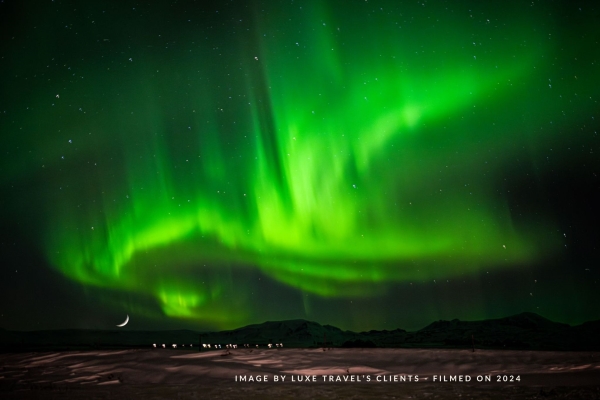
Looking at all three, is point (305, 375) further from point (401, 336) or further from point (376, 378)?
point (401, 336)

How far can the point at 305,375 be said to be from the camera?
1561cm

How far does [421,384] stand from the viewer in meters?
13.3

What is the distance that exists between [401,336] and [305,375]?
69009 millimetres

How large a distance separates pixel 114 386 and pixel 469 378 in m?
10.8

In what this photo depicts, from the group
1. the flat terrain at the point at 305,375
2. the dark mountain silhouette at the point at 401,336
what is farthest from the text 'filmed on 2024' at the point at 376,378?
the dark mountain silhouette at the point at 401,336

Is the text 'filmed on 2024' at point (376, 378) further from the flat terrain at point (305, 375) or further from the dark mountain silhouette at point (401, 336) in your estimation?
the dark mountain silhouette at point (401, 336)

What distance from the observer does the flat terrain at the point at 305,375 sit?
39.3 feet

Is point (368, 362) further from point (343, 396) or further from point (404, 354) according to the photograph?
point (343, 396)

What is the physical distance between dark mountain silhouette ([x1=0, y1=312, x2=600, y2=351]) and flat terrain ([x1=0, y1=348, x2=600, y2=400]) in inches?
1592

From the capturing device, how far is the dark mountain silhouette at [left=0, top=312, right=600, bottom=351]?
65500 mm

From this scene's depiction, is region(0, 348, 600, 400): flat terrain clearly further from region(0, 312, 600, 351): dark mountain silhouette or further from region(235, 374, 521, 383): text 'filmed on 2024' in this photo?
region(0, 312, 600, 351): dark mountain silhouette

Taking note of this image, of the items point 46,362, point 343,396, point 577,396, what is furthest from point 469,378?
point 46,362

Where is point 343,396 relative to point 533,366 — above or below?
above

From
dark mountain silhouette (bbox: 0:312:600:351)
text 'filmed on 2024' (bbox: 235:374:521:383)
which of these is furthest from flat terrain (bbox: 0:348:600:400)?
dark mountain silhouette (bbox: 0:312:600:351)
